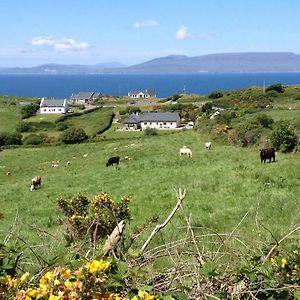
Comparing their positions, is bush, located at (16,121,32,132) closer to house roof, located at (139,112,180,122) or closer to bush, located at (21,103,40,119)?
bush, located at (21,103,40,119)

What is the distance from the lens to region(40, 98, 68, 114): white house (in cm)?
10825

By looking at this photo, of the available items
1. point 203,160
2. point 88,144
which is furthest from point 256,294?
point 88,144

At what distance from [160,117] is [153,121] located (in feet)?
4.66

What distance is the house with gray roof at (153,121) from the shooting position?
7794cm

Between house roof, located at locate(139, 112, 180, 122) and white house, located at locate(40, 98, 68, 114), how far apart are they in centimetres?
3182

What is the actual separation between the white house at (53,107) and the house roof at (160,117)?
31820 millimetres

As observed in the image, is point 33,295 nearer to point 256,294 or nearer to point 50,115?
point 256,294

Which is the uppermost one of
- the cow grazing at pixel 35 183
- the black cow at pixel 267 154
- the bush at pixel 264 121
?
the bush at pixel 264 121

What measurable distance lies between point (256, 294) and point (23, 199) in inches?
902

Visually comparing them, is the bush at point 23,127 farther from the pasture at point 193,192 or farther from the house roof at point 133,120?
the pasture at point 193,192

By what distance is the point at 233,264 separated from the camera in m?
4.45

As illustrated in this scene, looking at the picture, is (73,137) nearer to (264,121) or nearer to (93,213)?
(264,121)

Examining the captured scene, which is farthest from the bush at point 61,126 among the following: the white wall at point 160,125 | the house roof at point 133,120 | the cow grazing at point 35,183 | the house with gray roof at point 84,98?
the house with gray roof at point 84,98

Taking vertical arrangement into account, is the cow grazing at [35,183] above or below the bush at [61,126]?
above
